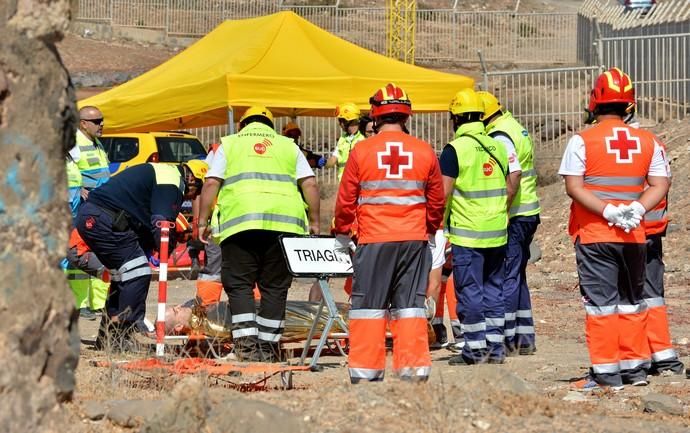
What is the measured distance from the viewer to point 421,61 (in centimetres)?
4047

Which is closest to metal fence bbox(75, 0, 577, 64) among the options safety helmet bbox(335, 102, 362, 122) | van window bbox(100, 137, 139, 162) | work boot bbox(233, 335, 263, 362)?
van window bbox(100, 137, 139, 162)

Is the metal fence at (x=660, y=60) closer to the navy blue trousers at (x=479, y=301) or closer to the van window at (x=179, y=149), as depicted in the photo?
the van window at (x=179, y=149)

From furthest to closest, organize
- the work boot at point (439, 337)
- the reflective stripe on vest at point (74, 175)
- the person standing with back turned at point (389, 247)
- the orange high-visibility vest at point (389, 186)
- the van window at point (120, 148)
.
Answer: the van window at point (120, 148) → the reflective stripe on vest at point (74, 175) → the work boot at point (439, 337) → the orange high-visibility vest at point (389, 186) → the person standing with back turned at point (389, 247)

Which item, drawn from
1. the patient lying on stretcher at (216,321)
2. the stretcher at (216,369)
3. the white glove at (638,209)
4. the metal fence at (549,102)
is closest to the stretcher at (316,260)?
the stretcher at (216,369)

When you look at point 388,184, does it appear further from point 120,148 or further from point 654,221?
point 120,148

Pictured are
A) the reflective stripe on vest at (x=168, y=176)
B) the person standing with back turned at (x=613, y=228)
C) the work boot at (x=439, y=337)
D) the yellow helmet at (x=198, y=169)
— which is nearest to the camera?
the person standing with back turned at (x=613, y=228)

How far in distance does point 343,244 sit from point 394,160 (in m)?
0.64

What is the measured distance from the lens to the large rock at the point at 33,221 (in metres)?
4.93

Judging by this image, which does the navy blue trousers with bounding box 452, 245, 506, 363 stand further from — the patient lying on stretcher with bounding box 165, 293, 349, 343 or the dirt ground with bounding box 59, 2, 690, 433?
the patient lying on stretcher with bounding box 165, 293, 349, 343

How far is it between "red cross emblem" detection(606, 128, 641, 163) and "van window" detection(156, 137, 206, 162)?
1482cm

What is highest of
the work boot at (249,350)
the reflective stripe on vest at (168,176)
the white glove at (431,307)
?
the reflective stripe on vest at (168,176)

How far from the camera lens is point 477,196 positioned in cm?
961

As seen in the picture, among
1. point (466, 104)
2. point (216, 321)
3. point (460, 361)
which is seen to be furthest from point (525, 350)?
point (216, 321)

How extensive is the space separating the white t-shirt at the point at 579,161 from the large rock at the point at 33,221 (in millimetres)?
3765
